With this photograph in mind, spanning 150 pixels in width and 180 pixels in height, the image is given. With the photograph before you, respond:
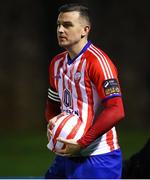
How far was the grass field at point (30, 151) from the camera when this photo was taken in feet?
27.9

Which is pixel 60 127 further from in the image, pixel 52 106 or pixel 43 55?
pixel 43 55

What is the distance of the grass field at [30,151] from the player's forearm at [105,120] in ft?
12.5

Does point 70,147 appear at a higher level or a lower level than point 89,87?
lower

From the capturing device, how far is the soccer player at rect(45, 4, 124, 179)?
4.38 meters

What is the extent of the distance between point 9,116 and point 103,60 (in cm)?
706

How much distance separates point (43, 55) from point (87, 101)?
22.6 ft

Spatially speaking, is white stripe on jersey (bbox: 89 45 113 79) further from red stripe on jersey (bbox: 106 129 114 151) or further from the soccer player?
red stripe on jersey (bbox: 106 129 114 151)

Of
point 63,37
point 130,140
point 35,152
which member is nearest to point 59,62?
point 63,37

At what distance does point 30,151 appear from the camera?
9.74m

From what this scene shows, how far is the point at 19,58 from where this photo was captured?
1129 cm

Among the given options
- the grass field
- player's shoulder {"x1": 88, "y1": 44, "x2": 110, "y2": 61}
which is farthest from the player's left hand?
the grass field

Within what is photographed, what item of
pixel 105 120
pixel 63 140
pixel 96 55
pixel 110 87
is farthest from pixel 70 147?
pixel 96 55

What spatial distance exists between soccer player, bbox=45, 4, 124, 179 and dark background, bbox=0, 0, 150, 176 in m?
6.17

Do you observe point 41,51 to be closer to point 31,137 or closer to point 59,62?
point 31,137
